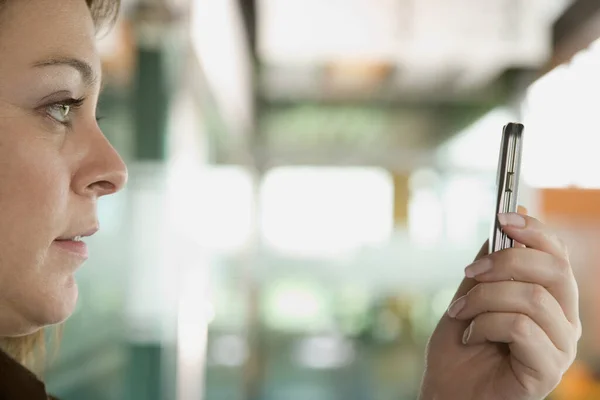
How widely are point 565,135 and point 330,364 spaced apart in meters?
3.23

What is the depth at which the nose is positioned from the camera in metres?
0.72

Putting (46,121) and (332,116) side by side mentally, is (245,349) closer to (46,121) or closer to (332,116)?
(332,116)

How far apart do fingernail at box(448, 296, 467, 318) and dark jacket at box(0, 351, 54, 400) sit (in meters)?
0.43

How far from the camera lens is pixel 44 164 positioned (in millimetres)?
707

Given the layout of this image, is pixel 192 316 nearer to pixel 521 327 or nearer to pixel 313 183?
pixel 521 327

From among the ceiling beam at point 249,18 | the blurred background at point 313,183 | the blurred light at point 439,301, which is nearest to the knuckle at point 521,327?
the blurred background at point 313,183

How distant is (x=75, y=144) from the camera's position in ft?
2.43

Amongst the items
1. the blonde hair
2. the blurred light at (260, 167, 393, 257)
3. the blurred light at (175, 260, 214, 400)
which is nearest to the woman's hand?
the blonde hair

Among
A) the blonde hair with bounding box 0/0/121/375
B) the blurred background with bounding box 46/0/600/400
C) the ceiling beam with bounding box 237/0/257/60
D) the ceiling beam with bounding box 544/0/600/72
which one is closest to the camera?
the blonde hair with bounding box 0/0/121/375

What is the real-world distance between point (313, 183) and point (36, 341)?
4.64 meters

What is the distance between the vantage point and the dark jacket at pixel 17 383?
28.4 inches

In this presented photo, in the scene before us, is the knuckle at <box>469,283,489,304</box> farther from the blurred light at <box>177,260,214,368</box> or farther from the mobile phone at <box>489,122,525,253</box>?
the blurred light at <box>177,260,214,368</box>

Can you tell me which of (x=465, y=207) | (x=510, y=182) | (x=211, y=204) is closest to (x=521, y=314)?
(x=510, y=182)

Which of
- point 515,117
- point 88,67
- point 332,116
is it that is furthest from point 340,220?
point 88,67
